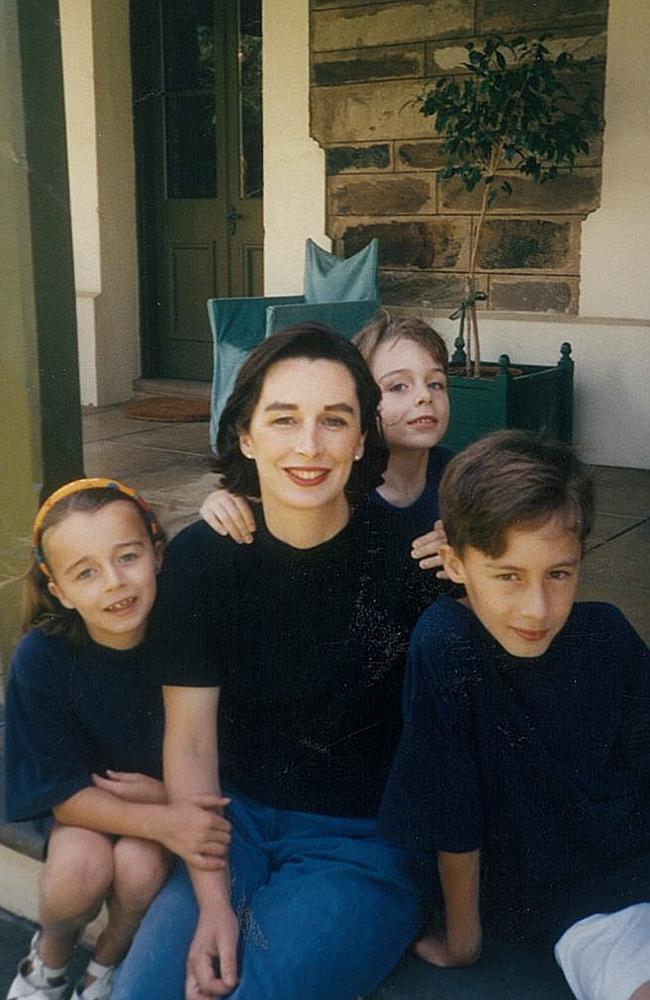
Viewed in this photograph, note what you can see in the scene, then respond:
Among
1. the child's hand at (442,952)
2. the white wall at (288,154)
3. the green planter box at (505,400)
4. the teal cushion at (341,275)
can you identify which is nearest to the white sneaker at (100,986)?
the child's hand at (442,952)

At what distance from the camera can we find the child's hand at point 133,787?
5.19ft

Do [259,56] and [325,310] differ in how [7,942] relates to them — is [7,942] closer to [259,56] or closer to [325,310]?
[325,310]

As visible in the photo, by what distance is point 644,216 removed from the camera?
179 inches

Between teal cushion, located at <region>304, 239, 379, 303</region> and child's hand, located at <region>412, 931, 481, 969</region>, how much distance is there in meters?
3.71

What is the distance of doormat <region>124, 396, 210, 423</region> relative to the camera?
589 centimetres

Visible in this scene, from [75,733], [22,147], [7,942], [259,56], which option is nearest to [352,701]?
[75,733]

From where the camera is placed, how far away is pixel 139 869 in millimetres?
1527

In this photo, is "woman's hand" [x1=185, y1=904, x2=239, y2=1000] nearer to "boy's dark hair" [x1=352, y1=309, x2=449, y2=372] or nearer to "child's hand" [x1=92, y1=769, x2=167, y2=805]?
"child's hand" [x1=92, y1=769, x2=167, y2=805]

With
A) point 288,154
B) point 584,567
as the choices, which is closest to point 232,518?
point 584,567

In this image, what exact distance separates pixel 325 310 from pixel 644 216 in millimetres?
1372

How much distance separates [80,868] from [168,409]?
471cm

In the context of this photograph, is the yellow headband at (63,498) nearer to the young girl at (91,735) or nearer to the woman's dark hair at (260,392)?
the young girl at (91,735)

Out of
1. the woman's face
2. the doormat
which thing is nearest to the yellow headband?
the woman's face

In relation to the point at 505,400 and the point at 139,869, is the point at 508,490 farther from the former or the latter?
the point at 505,400
